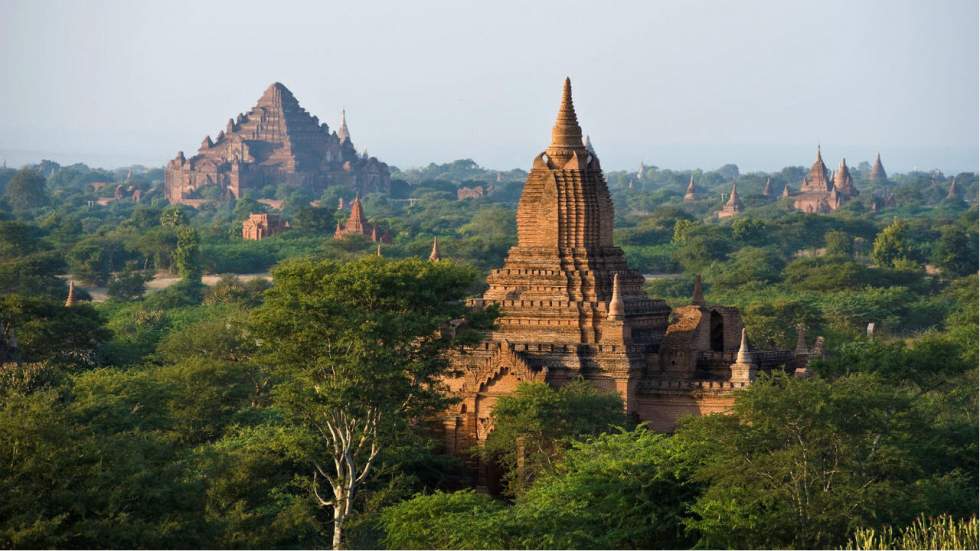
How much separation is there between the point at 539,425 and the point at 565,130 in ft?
30.2

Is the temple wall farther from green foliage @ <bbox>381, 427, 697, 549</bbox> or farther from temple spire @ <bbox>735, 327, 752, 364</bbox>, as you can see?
green foliage @ <bbox>381, 427, 697, 549</bbox>

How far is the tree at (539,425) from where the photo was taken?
44250 mm

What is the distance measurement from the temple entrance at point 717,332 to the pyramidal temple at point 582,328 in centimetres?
2

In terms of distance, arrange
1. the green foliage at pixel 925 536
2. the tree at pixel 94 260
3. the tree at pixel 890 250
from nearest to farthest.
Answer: the green foliage at pixel 925 536
the tree at pixel 94 260
the tree at pixel 890 250

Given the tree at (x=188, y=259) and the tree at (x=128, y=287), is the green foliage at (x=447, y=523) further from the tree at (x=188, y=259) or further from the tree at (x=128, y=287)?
the tree at (x=188, y=259)

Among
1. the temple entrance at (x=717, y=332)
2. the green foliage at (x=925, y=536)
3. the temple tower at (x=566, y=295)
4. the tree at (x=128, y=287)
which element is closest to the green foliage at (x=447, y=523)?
the green foliage at (x=925, y=536)

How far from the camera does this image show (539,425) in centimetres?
4416

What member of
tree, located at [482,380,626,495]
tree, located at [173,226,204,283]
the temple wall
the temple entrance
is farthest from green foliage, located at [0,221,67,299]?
tree, located at [482,380,626,495]

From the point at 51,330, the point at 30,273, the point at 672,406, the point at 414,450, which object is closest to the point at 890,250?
the point at 30,273

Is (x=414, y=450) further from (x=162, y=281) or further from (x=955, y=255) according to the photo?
(x=955, y=255)

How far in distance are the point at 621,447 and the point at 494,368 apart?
5.36m

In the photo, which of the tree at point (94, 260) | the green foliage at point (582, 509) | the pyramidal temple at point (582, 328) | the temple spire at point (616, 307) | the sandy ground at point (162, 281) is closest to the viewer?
the green foliage at point (582, 509)

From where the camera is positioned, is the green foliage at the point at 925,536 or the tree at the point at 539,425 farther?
the tree at the point at 539,425

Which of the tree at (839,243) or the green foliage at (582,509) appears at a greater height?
the green foliage at (582,509)
